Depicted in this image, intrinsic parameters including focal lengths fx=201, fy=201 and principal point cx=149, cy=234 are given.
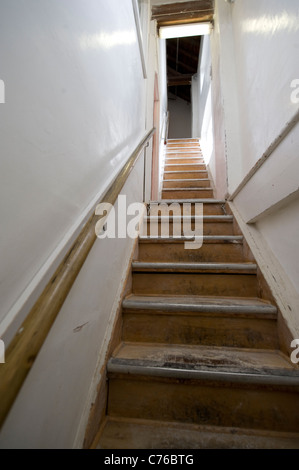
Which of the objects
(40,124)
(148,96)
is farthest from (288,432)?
(148,96)

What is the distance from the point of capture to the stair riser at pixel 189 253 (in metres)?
1.47

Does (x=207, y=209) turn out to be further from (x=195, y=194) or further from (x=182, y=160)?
(x=182, y=160)

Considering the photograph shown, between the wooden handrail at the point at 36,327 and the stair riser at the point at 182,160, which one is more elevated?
the stair riser at the point at 182,160

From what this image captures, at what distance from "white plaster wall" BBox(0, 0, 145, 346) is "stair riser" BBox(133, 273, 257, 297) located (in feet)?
2.21

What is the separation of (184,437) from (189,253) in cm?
100

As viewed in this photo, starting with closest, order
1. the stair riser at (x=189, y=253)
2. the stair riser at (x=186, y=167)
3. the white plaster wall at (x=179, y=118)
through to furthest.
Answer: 1. the stair riser at (x=189, y=253)
2. the stair riser at (x=186, y=167)
3. the white plaster wall at (x=179, y=118)

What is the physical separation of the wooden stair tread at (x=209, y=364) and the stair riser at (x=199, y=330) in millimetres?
34

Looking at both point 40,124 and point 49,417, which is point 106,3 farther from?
point 49,417

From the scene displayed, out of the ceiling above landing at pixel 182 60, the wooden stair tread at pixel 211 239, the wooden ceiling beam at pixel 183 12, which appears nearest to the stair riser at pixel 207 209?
the wooden stair tread at pixel 211 239

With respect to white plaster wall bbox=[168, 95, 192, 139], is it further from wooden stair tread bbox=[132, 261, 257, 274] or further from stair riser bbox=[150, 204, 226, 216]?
wooden stair tread bbox=[132, 261, 257, 274]

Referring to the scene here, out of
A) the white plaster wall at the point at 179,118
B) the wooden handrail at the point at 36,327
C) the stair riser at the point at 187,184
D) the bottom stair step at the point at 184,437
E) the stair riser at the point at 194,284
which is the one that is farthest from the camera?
the white plaster wall at the point at 179,118
